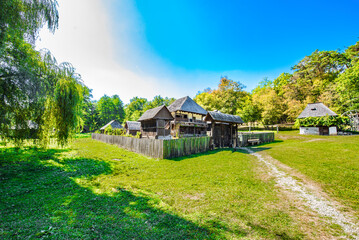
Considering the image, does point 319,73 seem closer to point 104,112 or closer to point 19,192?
point 19,192

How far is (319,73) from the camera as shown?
A: 39688 mm

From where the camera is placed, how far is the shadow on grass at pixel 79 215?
121 inches

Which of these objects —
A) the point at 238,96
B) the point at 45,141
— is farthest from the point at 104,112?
the point at 45,141

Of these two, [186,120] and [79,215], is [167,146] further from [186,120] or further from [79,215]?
[186,120]

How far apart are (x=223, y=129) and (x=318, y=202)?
48.4 feet

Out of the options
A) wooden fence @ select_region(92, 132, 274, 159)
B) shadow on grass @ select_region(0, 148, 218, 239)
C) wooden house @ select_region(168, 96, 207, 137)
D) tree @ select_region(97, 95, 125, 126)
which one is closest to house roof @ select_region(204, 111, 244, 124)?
wooden fence @ select_region(92, 132, 274, 159)

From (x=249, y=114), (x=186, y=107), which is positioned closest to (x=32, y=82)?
(x=186, y=107)

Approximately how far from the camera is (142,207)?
4211 millimetres

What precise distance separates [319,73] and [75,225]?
57.9m

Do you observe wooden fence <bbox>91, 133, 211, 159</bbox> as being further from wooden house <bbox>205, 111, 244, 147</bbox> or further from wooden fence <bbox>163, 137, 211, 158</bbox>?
wooden house <bbox>205, 111, 244, 147</bbox>

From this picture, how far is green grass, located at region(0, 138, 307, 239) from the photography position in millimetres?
3143

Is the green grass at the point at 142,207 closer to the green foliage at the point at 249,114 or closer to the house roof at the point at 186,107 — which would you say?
the house roof at the point at 186,107

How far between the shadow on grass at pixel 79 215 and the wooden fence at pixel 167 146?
19.4 feet

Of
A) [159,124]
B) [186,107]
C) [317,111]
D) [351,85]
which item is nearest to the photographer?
Answer: [351,85]
